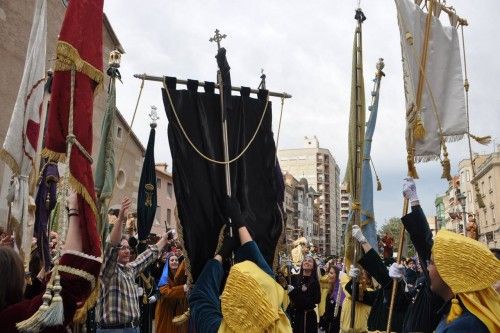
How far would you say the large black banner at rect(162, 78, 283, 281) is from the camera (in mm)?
4715

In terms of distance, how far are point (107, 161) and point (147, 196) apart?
2.90 m

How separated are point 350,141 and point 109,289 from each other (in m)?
3.39

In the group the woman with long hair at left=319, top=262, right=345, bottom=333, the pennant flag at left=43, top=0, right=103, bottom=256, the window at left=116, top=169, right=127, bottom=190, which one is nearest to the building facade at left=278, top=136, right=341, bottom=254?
the window at left=116, top=169, right=127, bottom=190

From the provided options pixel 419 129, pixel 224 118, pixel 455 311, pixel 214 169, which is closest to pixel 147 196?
pixel 214 169

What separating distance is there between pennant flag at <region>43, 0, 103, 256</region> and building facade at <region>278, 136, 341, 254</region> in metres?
104

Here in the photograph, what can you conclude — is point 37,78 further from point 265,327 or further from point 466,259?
point 466,259

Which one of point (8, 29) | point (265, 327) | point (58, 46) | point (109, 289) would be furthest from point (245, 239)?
point (8, 29)

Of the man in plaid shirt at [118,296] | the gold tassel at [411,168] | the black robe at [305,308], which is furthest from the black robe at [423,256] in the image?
the black robe at [305,308]

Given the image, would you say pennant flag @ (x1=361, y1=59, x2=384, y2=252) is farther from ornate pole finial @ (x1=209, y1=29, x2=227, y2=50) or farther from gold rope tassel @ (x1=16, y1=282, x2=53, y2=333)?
gold rope tassel @ (x1=16, y1=282, x2=53, y2=333)

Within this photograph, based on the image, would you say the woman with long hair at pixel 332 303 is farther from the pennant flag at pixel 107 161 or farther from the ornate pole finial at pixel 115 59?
the ornate pole finial at pixel 115 59

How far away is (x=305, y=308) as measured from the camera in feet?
28.8

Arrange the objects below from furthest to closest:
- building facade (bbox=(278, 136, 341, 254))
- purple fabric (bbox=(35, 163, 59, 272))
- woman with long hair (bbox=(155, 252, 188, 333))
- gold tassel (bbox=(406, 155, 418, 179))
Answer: building facade (bbox=(278, 136, 341, 254))
woman with long hair (bbox=(155, 252, 188, 333))
gold tassel (bbox=(406, 155, 418, 179))
purple fabric (bbox=(35, 163, 59, 272))

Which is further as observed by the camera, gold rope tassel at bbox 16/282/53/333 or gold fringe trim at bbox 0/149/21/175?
gold fringe trim at bbox 0/149/21/175

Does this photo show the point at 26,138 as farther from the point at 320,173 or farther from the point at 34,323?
the point at 320,173
